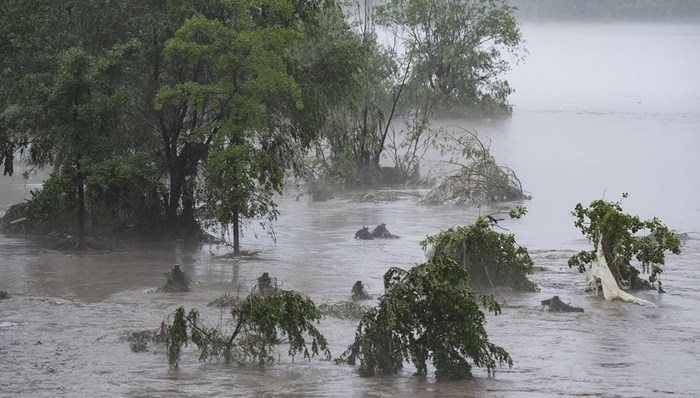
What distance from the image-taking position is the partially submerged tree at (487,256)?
16.4 meters

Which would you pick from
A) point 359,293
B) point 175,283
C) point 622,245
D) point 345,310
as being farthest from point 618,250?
point 175,283

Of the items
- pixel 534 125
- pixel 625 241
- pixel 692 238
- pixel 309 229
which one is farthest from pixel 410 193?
pixel 534 125

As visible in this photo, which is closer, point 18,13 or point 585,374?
point 585,374

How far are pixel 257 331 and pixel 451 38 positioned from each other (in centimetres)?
3305

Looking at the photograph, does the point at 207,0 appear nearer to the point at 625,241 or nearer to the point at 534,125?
the point at 625,241

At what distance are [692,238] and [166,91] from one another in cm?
980

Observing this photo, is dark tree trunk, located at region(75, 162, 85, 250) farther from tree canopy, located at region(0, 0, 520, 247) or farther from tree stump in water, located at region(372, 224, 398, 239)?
tree stump in water, located at region(372, 224, 398, 239)

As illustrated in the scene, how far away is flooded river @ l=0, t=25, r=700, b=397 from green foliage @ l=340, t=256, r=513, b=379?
0.21 meters

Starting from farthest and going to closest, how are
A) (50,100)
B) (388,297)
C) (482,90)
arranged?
(482,90), (50,100), (388,297)

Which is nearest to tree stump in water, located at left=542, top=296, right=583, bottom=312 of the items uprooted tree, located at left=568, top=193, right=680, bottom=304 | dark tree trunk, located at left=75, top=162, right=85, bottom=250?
uprooted tree, located at left=568, top=193, right=680, bottom=304

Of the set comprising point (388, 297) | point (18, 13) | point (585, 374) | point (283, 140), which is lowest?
point (585, 374)

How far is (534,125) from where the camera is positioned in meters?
50.8

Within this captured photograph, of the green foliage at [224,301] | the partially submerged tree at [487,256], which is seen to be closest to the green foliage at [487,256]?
the partially submerged tree at [487,256]

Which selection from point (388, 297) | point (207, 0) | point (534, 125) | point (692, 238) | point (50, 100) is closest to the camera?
point (388, 297)
